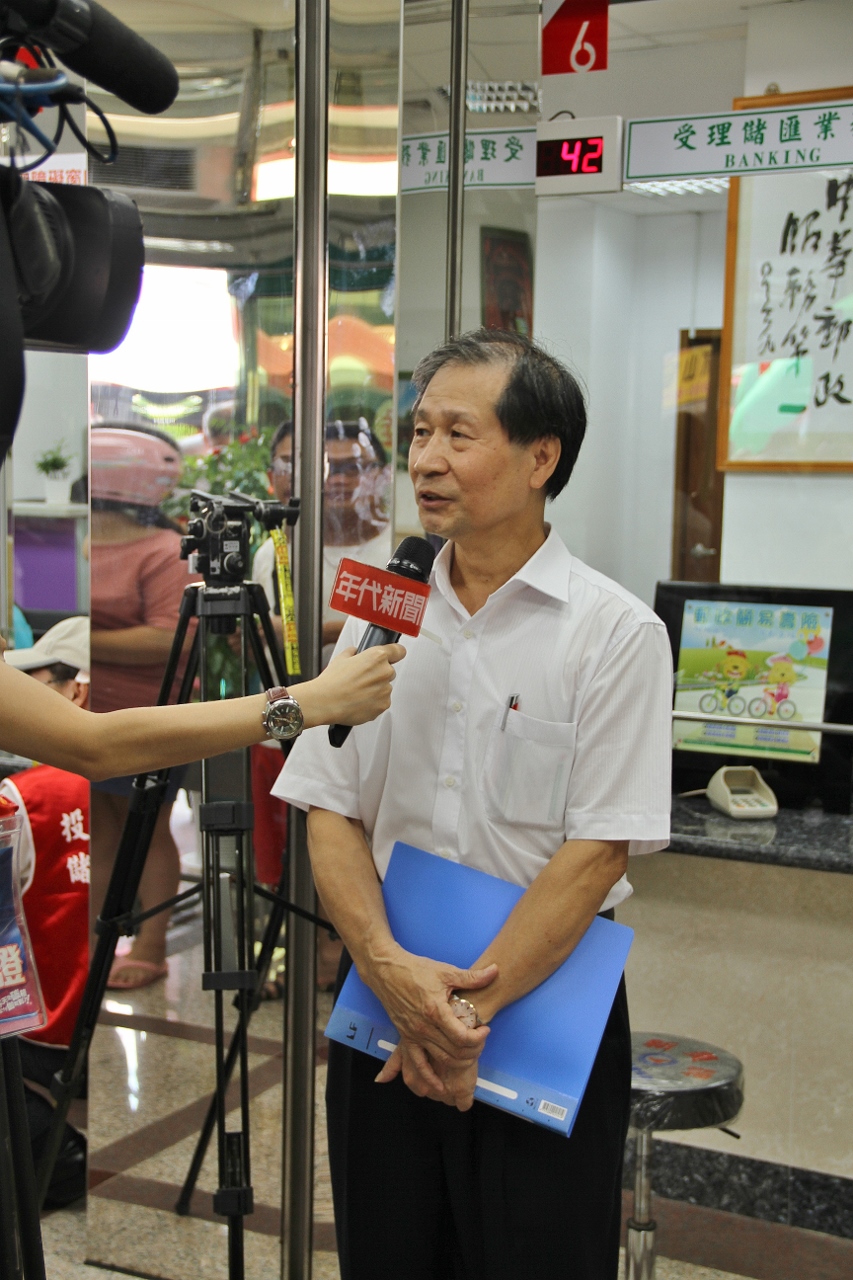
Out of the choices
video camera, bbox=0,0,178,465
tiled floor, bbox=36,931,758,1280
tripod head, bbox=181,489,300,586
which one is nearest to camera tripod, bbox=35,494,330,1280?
tripod head, bbox=181,489,300,586

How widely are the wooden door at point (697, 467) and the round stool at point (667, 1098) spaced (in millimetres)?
1364

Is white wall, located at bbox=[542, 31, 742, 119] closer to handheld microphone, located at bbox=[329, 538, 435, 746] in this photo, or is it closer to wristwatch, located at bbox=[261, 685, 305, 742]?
handheld microphone, located at bbox=[329, 538, 435, 746]

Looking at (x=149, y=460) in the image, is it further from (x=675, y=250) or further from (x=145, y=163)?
(x=675, y=250)

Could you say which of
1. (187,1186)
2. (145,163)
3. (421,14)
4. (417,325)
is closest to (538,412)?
(417,325)

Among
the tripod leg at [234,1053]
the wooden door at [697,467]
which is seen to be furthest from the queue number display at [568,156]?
the tripod leg at [234,1053]

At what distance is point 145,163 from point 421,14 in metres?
0.64

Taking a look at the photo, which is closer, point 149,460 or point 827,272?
point 149,460

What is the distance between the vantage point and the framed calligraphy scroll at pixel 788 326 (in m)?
2.84

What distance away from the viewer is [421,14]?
2.28 metres

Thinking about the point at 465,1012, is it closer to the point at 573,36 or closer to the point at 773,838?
the point at 773,838

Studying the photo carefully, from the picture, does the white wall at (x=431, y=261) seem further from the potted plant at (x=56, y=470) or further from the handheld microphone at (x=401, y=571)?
the potted plant at (x=56, y=470)

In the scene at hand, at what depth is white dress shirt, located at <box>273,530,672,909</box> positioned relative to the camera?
1.43 meters

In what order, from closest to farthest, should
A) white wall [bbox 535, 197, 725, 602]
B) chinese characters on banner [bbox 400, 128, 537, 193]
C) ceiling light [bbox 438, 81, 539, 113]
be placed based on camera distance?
chinese characters on banner [bbox 400, 128, 537, 193] < ceiling light [bbox 438, 81, 539, 113] < white wall [bbox 535, 197, 725, 602]

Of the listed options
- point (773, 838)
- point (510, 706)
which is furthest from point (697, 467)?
point (510, 706)
